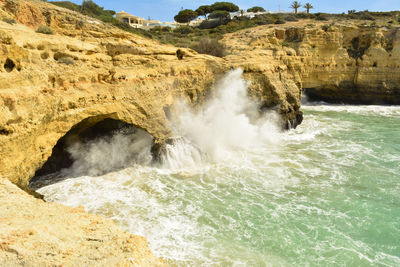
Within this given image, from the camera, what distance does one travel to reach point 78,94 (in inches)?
259

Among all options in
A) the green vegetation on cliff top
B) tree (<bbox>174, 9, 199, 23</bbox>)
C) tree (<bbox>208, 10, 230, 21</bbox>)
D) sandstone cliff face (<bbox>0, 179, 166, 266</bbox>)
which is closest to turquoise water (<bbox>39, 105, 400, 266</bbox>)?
sandstone cliff face (<bbox>0, 179, 166, 266</bbox>)

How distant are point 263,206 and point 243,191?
0.84 meters

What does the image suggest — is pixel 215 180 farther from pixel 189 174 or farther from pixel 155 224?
pixel 155 224

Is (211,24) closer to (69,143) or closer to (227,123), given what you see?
(227,123)

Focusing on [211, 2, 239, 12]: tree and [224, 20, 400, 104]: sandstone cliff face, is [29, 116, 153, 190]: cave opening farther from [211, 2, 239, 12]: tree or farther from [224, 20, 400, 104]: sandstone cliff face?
[211, 2, 239, 12]: tree

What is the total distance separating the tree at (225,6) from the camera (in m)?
41.2

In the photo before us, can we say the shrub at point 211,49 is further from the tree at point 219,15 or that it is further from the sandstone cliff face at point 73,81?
the tree at point 219,15

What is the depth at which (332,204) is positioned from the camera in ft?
21.2

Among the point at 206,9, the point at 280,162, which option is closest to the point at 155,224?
the point at 280,162

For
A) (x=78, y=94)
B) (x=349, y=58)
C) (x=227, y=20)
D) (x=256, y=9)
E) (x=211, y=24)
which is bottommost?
(x=78, y=94)

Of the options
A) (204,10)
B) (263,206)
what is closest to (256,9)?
(204,10)

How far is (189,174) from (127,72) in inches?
140

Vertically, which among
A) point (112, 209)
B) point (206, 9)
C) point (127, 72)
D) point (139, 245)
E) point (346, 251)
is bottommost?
point (346, 251)

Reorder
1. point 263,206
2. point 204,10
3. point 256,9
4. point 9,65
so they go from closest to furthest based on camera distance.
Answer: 1. point 9,65
2. point 263,206
3. point 204,10
4. point 256,9
